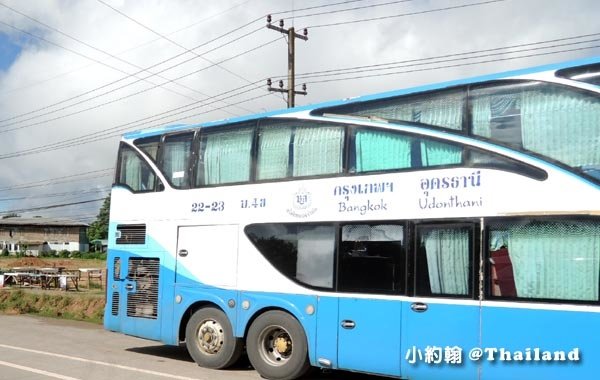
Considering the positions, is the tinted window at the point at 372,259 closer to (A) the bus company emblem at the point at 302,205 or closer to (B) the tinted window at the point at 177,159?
(A) the bus company emblem at the point at 302,205

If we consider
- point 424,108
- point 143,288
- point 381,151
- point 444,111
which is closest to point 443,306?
point 381,151

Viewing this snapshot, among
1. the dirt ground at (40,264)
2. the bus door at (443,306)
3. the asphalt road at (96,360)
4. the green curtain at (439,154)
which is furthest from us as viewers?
the dirt ground at (40,264)

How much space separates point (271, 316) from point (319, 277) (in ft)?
3.47

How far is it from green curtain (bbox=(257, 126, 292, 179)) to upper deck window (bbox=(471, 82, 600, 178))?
299cm

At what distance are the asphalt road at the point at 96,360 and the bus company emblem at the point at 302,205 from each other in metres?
2.55

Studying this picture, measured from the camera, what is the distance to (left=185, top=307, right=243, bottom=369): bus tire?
31.9 feet

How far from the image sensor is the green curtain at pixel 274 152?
30.8 feet

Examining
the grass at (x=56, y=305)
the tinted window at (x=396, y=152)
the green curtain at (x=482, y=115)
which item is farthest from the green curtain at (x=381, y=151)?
the grass at (x=56, y=305)

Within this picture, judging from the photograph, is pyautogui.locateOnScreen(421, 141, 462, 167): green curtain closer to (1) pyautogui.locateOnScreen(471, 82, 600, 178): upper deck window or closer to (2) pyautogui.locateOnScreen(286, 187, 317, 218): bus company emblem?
(1) pyautogui.locateOnScreen(471, 82, 600, 178): upper deck window

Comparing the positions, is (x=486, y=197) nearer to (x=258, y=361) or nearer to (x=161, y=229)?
(x=258, y=361)

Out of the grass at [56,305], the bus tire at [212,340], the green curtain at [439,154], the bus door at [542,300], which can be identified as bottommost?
the grass at [56,305]

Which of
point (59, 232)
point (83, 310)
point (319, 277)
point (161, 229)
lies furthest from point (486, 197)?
point (59, 232)

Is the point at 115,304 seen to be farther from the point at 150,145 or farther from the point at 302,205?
the point at 302,205

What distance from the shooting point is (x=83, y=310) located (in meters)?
21.1
